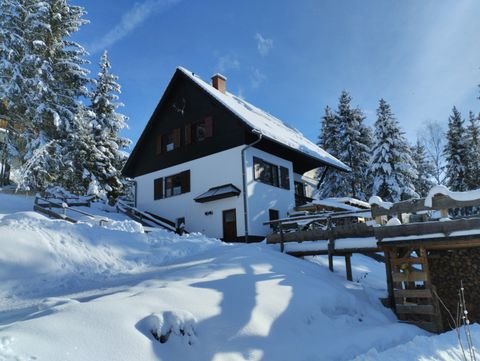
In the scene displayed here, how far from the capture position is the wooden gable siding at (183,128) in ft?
62.1

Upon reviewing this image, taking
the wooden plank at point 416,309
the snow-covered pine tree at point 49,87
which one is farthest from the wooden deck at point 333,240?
the snow-covered pine tree at point 49,87

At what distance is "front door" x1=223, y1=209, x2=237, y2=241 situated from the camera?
58.4ft

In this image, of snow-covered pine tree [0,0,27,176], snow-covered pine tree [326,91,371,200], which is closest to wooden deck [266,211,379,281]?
snow-covered pine tree [326,91,371,200]

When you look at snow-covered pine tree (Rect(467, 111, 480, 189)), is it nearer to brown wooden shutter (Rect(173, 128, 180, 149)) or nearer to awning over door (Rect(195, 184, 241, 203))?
awning over door (Rect(195, 184, 241, 203))

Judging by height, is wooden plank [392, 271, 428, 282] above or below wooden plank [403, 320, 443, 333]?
above

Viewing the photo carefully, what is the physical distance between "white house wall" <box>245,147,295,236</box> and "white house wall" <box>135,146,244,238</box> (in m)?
0.45

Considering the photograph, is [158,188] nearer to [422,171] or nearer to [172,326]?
[172,326]

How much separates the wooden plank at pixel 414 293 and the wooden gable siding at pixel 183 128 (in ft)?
35.6

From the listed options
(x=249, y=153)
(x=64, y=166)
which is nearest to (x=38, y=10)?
(x=64, y=166)

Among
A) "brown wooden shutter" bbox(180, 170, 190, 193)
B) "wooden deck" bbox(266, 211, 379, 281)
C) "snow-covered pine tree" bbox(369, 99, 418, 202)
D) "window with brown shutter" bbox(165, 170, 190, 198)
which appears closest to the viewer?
"wooden deck" bbox(266, 211, 379, 281)

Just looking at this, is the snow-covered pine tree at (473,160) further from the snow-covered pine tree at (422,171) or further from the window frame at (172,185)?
the window frame at (172,185)

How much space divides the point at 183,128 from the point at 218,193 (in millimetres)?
5398

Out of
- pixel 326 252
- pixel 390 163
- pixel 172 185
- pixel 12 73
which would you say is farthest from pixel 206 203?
pixel 12 73

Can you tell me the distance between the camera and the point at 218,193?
17.8 m
